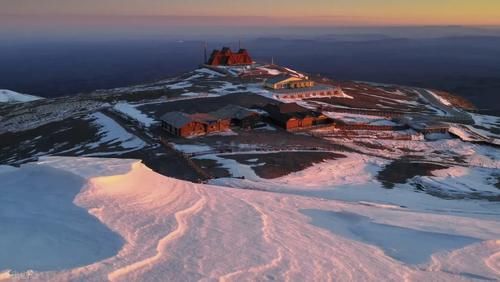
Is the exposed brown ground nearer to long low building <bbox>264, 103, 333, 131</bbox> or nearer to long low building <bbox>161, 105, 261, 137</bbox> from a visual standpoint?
long low building <bbox>161, 105, 261, 137</bbox>

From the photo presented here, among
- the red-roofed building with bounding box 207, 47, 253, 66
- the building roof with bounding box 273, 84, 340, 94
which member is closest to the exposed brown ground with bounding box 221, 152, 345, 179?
the building roof with bounding box 273, 84, 340, 94

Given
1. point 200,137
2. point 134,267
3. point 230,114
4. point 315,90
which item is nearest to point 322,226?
point 134,267

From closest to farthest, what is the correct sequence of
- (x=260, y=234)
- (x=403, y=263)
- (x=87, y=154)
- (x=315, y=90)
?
(x=403, y=263), (x=260, y=234), (x=87, y=154), (x=315, y=90)

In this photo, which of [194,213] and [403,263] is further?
[194,213]

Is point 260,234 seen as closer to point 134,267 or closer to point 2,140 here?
point 134,267

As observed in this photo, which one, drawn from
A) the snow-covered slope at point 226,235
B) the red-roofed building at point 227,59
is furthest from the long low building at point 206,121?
the red-roofed building at point 227,59

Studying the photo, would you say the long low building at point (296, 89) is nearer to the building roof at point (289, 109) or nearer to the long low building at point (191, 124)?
the building roof at point (289, 109)

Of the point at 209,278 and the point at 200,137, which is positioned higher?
the point at 209,278
